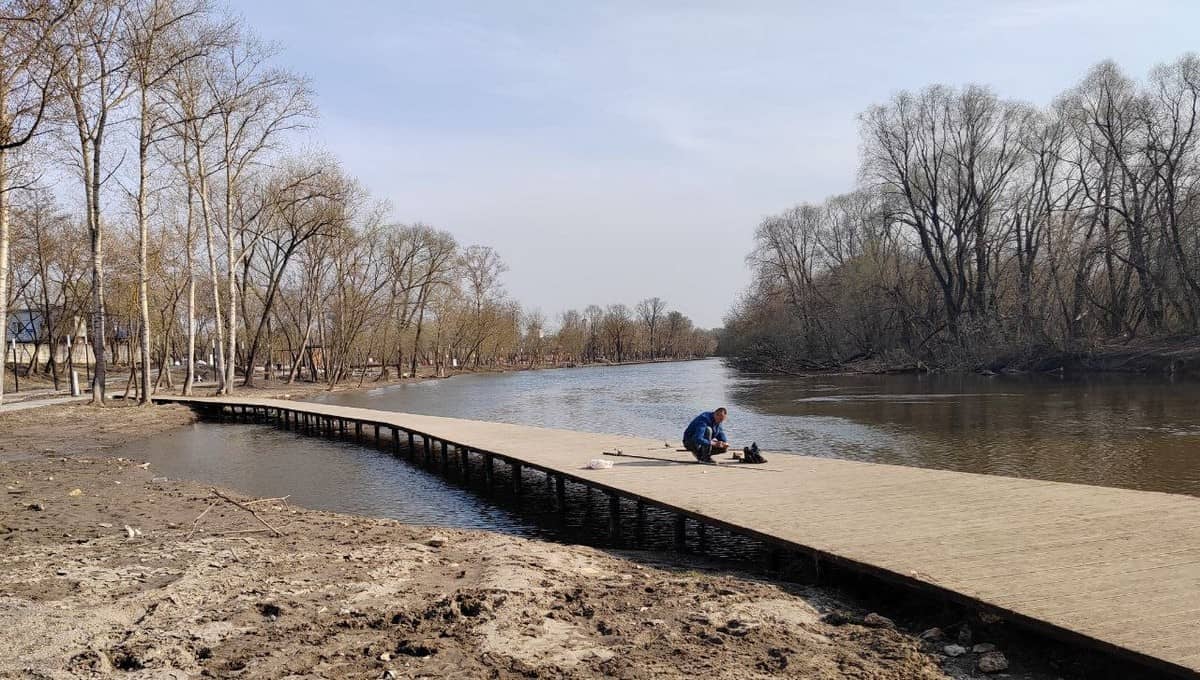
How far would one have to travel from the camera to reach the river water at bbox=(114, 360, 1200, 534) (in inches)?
561

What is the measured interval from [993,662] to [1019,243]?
169 ft

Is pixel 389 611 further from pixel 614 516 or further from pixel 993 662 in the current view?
pixel 614 516

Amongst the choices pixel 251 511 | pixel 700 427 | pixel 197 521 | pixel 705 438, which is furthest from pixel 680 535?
pixel 197 521

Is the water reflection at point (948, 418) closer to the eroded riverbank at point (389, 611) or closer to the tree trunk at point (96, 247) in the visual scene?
the eroded riverbank at point (389, 611)

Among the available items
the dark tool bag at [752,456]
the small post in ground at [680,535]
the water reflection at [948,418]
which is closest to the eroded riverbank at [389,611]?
the small post in ground at [680,535]

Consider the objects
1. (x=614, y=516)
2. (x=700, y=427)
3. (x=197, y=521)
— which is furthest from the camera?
(x=700, y=427)

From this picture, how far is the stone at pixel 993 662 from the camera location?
529 centimetres

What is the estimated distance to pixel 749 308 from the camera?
78750 mm

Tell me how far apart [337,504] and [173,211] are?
29.2 metres

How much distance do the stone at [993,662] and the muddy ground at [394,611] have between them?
0.21 ft

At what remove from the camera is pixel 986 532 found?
7.62 m

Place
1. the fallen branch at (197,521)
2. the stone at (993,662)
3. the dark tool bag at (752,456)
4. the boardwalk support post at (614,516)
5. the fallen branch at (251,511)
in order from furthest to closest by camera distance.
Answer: the dark tool bag at (752,456), the boardwalk support post at (614,516), the fallen branch at (251,511), the fallen branch at (197,521), the stone at (993,662)

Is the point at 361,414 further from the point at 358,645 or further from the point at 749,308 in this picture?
the point at 749,308

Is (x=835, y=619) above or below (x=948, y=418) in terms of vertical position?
above
